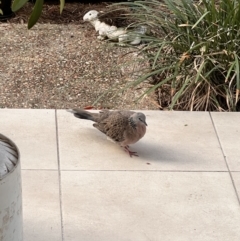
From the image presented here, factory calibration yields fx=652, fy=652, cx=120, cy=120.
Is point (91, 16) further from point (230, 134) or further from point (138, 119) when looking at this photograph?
point (138, 119)

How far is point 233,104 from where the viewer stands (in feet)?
18.5

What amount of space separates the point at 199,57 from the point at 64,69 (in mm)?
1565

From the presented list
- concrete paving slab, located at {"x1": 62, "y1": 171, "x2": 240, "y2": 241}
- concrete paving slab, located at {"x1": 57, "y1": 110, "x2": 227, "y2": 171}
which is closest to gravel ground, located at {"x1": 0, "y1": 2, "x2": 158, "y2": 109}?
concrete paving slab, located at {"x1": 57, "y1": 110, "x2": 227, "y2": 171}

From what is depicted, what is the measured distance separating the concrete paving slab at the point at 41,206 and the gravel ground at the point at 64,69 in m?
1.68

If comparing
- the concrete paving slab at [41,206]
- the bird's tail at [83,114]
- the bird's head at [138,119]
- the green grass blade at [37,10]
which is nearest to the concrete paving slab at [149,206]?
the concrete paving slab at [41,206]

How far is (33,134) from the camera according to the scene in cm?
486

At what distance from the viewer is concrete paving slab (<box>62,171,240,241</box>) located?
3.86 m

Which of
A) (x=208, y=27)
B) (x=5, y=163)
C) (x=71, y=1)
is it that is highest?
(x=5, y=163)

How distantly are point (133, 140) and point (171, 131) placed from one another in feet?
1.75

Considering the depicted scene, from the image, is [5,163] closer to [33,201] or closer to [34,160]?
[33,201]

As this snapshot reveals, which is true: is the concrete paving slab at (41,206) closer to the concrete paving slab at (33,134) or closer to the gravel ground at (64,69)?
the concrete paving slab at (33,134)

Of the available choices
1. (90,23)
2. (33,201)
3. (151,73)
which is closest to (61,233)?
(33,201)

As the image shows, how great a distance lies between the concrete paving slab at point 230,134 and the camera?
4.71 meters

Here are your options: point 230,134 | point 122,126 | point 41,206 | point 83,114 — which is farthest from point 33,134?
point 230,134
